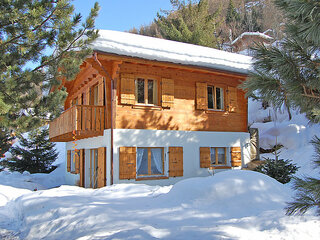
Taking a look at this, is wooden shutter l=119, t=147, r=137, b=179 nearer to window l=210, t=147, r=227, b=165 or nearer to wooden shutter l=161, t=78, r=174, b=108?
wooden shutter l=161, t=78, r=174, b=108

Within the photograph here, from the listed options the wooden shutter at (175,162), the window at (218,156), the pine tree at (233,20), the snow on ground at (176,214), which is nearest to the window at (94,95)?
the wooden shutter at (175,162)

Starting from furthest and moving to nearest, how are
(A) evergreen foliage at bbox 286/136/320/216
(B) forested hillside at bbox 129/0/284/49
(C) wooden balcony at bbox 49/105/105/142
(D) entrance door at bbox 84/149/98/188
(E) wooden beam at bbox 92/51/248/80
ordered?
(B) forested hillside at bbox 129/0/284/49, (D) entrance door at bbox 84/149/98/188, (C) wooden balcony at bbox 49/105/105/142, (E) wooden beam at bbox 92/51/248/80, (A) evergreen foliage at bbox 286/136/320/216

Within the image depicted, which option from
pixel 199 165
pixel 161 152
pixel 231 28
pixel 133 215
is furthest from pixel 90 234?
pixel 231 28

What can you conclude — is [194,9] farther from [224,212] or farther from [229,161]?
[224,212]

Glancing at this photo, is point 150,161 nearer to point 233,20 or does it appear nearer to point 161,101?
point 161,101

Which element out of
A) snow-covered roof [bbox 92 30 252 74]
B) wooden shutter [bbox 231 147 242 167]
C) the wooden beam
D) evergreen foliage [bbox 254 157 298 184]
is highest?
snow-covered roof [bbox 92 30 252 74]

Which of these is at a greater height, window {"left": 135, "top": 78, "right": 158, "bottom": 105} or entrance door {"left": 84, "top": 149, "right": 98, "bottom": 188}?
window {"left": 135, "top": 78, "right": 158, "bottom": 105}

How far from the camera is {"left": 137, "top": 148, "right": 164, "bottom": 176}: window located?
11367 millimetres

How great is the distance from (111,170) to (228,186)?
199 inches

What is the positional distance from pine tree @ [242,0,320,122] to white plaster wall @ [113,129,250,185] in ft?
24.4

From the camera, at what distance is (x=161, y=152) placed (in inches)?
468

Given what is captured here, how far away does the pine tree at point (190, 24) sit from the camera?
27438mm

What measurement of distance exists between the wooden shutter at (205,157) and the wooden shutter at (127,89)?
3778 millimetres

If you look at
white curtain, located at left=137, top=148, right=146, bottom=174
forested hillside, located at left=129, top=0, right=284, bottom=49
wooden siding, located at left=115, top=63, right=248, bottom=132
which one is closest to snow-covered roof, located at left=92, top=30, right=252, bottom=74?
wooden siding, located at left=115, top=63, right=248, bottom=132
